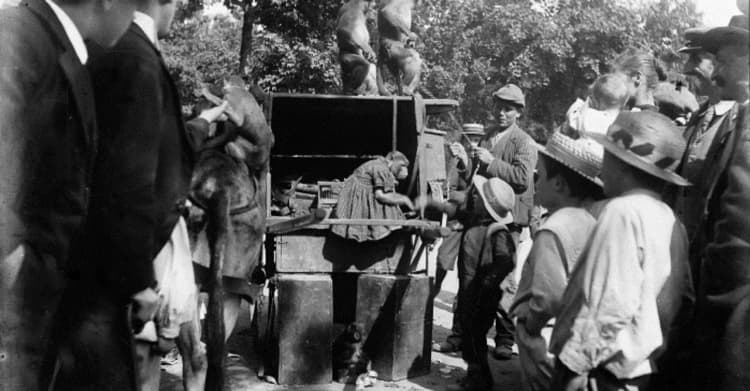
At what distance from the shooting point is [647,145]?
289cm

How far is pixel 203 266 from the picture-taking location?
520 centimetres

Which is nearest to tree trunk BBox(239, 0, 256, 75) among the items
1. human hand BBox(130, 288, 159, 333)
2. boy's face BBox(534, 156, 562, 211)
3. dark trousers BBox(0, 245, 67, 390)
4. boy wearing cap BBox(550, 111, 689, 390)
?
boy's face BBox(534, 156, 562, 211)

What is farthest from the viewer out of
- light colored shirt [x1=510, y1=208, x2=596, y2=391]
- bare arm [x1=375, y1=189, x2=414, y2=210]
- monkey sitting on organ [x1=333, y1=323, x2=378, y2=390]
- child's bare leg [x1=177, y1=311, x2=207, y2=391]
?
bare arm [x1=375, y1=189, x2=414, y2=210]

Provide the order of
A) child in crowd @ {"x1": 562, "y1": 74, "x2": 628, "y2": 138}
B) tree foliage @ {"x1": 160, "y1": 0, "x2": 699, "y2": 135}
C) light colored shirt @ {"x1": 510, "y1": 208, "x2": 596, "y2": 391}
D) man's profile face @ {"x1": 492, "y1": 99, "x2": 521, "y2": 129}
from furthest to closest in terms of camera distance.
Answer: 1. tree foliage @ {"x1": 160, "y1": 0, "x2": 699, "y2": 135}
2. man's profile face @ {"x1": 492, "y1": 99, "x2": 521, "y2": 129}
3. child in crowd @ {"x1": 562, "y1": 74, "x2": 628, "y2": 138}
4. light colored shirt @ {"x1": 510, "y1": 208, "x2": 596, "y2": 391}

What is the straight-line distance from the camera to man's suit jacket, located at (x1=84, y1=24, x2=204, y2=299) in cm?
246

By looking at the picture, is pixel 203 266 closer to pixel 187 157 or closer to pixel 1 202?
pixel 187 157

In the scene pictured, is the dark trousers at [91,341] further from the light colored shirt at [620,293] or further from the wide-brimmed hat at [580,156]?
the wide-brimmed hat at [580,156]

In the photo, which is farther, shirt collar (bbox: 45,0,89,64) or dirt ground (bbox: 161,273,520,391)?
dirt ground (bbox: 161,273,520,391)

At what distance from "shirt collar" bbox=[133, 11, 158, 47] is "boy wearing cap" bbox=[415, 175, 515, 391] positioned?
3634 millimetres

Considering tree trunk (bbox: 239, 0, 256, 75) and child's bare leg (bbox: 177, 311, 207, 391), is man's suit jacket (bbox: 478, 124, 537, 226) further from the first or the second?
tree trunk (bbox: 239, 0, 256, 75)

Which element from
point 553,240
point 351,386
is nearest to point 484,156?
point 351,386

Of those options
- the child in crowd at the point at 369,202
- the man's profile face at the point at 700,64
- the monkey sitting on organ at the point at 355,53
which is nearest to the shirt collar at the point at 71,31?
the man's profile face at the point at 700,64

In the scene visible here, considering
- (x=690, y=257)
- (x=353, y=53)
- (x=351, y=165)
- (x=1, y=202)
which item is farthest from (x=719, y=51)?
(x=351, y=165)

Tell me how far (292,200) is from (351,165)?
1.13m
